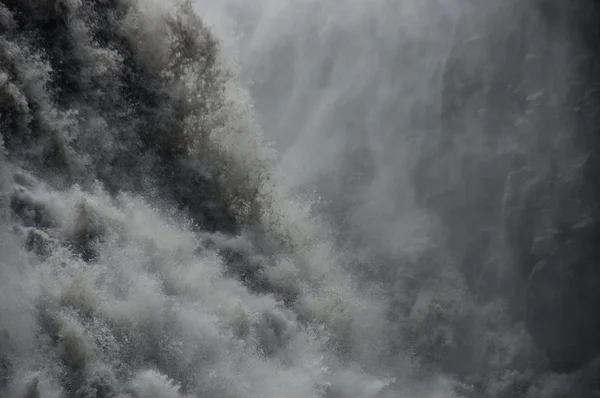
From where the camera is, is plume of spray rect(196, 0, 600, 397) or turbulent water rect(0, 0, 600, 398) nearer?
turbulent water rect(0, 0, 600, 398)

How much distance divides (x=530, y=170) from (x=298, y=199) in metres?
2.98

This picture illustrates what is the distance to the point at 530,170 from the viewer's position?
23.6ft

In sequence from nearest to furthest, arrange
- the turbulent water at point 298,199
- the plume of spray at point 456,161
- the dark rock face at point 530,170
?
the turbulent water at point 298,199 < the plume of spray at point 456,161 < the dark rock face at point 530,170

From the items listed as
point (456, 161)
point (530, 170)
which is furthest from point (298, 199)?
point (530, 170)

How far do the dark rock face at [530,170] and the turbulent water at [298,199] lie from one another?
0.08 ft

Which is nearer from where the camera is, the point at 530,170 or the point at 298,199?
the point at 298,199

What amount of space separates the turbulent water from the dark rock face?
0.03 meters

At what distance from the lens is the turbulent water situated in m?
3.32

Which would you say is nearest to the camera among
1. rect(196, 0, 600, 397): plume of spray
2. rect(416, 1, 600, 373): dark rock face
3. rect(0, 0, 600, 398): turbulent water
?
rect(0, 0, 600, 398): turbulent water

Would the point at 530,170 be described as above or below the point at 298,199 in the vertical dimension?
above

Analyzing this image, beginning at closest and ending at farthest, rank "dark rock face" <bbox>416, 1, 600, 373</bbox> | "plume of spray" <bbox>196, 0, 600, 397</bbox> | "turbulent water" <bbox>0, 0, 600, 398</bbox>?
"turbulent water" <bbox>0, 0, 600, 398</bbox> < "plume of spray" <bbox>196, 0, 600, 397</bbox> < "dark rock face" <bbox>416, 1, 600, 373</bbox>

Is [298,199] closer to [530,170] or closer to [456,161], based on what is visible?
[456,161]

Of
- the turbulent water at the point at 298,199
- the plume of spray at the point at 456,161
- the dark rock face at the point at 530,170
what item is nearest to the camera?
the turbulent water at the point at 298,199

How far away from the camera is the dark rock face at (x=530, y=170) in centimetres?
695
